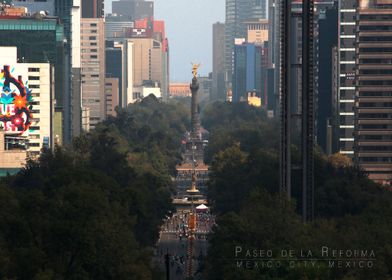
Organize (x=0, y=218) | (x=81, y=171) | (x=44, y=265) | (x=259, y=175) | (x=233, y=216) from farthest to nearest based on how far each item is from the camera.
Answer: (x=259, y=175)
(x=81, y=171)
(x=233, y=216)
(x=0, y=218)
(x=44, y=265)

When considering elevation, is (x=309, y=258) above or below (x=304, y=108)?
below

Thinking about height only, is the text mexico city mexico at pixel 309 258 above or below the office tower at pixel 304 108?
below

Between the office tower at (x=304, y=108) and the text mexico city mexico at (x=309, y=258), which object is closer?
the text mexico city mexico at (x=309, y=258)

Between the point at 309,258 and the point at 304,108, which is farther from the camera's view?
the point at 304,108

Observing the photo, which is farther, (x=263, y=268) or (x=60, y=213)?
(x=60, y=213)

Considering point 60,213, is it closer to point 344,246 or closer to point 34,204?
point 34,204

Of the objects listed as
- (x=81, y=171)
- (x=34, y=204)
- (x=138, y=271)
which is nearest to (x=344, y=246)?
(x=138, y=271)

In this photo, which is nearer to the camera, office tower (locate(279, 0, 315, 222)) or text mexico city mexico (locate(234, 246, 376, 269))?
text mexico city mexico (locate(234, 246, 376, 269))

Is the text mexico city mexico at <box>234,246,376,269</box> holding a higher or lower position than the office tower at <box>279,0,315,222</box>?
lower
